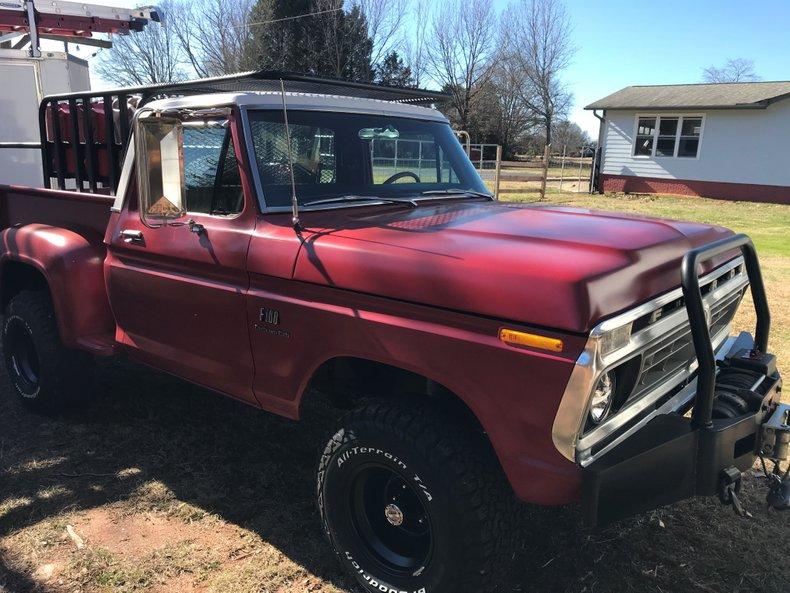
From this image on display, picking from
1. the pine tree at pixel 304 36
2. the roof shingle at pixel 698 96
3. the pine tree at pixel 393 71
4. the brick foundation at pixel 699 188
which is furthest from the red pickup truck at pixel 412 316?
the pine tree at pixel 393 71

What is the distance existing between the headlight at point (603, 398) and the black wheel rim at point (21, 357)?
3653mm

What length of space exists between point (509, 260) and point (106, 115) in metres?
3.13

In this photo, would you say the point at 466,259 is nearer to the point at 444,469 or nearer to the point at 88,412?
the point at 444,469

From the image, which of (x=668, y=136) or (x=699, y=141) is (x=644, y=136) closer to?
→ (x=668, y=136)

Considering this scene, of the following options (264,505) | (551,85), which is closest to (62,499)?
(264,505)

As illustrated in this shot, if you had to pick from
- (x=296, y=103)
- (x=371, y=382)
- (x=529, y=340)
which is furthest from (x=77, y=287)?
(x=529, y=340)

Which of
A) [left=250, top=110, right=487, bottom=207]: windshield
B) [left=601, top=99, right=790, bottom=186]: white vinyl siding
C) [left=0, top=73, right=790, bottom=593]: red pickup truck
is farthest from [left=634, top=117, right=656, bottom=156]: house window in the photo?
[left=0, top=73, right=790, bottom=593]: red pickup truck

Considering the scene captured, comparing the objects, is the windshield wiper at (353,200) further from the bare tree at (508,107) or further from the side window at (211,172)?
the bare tree at (508,107)

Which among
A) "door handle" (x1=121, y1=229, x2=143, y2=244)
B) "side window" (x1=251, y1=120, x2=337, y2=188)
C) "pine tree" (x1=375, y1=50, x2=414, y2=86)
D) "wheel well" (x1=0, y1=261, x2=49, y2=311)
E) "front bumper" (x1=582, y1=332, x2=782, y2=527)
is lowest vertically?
"front bumper" (x1=582, y1=332, x2=782, y2=527)

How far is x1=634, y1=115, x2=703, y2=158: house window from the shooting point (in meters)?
21.9

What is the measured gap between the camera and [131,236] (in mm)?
3484

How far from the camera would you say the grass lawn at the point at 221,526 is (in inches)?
111

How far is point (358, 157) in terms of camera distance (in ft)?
11.6

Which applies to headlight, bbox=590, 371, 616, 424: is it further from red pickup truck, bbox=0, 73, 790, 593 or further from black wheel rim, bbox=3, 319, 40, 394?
black wheel rim, bbox=3, 319, 40, 394
